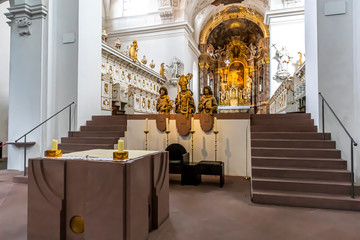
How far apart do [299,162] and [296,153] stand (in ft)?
0.99

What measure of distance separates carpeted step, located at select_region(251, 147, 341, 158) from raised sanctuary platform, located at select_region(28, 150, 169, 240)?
11.2ft

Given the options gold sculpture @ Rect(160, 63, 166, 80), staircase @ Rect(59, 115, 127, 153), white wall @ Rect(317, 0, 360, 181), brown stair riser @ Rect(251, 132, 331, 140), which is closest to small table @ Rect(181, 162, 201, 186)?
brown stair riser @ Rect(251, 132, 331, 140)

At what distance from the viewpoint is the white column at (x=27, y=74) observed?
7848 millimetres

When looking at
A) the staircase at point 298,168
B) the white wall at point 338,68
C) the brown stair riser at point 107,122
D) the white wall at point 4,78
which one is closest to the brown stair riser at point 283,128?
the staircase at point 298,168

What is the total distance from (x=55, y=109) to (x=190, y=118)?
441 cm

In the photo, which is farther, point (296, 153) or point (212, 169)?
point (212, 169)

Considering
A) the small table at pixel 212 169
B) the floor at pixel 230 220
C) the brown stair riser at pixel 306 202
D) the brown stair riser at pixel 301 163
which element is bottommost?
the floor at pixel 230 220

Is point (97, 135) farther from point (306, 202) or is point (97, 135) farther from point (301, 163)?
point (306, 202)

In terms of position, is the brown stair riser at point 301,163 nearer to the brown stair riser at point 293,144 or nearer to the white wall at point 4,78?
the brown stair riser at point 293,144

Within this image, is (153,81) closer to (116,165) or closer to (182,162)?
(182,162)

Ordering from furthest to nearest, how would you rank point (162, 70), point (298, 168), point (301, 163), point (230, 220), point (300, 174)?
point (162, 70)
point (301, 163)
point (298, 168)
point (300, 174)
point (230, 220)

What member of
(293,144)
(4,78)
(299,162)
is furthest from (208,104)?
(4,78)

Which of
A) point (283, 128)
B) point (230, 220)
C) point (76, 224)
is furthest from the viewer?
point (283, 128)

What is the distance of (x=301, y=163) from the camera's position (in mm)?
5383
